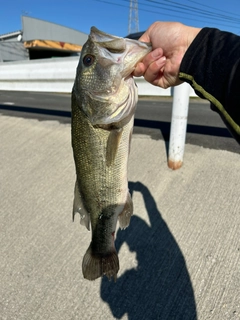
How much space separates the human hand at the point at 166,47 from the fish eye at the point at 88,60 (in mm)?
288

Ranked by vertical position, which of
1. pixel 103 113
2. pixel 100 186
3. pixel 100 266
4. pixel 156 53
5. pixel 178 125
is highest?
pixel 156 53

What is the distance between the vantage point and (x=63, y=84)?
16.2 ft

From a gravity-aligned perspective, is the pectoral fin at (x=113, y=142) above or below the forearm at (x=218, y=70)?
below

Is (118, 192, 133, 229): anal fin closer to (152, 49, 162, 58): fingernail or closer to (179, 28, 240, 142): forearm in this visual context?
(179, 28, 240, 142): forearm

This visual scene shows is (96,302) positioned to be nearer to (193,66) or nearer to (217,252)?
(217,252)

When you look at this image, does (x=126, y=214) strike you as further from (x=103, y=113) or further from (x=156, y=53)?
(x=156, y=53)

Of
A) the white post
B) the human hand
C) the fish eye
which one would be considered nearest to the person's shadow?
the white post

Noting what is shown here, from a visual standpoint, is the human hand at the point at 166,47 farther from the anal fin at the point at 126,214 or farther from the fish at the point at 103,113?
the anal fin at the point at 126,214

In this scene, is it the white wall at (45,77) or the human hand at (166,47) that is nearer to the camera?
the human hand at (166,47)

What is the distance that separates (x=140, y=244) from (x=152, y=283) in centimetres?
45

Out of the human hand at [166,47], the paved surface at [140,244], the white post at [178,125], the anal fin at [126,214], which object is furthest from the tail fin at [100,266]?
the white post at [178,125]

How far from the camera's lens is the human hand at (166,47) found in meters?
1.93

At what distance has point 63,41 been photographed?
120 feet

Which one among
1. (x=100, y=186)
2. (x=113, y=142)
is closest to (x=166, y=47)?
(x=113, y=142)
